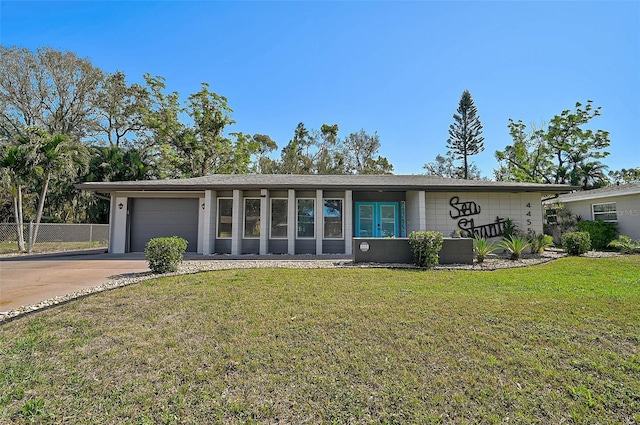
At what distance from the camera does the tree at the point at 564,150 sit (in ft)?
78.0

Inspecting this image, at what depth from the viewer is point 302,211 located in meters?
12.0

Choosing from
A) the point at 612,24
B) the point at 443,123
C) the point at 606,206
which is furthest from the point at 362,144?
the point at 612,24

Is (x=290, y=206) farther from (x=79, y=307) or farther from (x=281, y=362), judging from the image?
(x=281, y=362)

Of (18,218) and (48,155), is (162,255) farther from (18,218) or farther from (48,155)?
(18,218)

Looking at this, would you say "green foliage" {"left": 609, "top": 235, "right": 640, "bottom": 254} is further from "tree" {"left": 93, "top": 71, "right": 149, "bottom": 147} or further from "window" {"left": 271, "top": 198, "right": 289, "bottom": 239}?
"tree" {"left": 93, "top": 71, "right": 149, "bottom": 147}

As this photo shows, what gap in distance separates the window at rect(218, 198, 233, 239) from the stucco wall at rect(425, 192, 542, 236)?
25.0ft

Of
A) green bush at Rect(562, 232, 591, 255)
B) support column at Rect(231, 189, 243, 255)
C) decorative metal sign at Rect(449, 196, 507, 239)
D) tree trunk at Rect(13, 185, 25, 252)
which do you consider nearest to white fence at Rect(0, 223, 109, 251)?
tree trunk at Rect(13, 185, 25, 252)

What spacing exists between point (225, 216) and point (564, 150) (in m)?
26.9

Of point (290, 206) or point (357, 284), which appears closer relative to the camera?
point (357, 284)

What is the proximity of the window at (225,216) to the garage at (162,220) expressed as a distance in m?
1.32

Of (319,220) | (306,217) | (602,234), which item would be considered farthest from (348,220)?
(602,234)

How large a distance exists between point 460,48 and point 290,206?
25.6 ft

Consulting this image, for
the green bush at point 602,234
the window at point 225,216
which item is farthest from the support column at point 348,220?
the green bush at point 602,234

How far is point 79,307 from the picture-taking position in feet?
15.5
